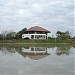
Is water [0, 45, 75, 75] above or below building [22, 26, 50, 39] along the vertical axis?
below

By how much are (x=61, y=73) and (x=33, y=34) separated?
54665mm

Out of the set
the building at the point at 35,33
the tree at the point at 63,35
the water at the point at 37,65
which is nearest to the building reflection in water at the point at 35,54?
the water at the point at 37,65

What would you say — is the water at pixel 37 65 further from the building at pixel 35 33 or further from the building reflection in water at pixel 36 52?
the building at pixel 35 33

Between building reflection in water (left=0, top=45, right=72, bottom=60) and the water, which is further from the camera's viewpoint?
building reflection in water (left=0, top=45, right=72, bottom=60)

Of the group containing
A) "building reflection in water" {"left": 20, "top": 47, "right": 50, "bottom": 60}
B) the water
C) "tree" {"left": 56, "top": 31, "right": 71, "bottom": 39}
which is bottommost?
the water

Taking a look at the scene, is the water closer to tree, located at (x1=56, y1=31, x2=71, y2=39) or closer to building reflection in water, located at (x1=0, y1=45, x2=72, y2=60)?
building reflection in water, located at (x1=0, y1=45, x2=72, y2=60)

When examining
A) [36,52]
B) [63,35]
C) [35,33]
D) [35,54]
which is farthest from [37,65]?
[63,35]

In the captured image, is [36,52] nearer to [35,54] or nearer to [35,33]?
[35,54]

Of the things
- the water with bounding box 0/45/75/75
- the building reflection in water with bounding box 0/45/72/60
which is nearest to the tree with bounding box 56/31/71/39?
the building reflection in water with bounding box 0/45/72/60

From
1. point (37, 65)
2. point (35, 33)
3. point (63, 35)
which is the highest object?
point (35, 33)

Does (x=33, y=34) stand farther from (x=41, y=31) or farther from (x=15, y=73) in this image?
(x=15, y=73)

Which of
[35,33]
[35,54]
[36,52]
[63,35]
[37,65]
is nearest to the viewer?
[37,65]

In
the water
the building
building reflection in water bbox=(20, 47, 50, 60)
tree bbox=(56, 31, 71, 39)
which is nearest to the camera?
the water

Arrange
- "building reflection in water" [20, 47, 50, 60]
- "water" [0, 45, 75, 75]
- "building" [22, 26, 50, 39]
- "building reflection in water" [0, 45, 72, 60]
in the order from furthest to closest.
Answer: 1. "building" [22, 26, 50, 39]
2. "building reflection in water" [0, 45, 72, 60]
3. "building reflection in water" [20, 47, 50, 60]
4. "water" [0, 45, 75, 75]
